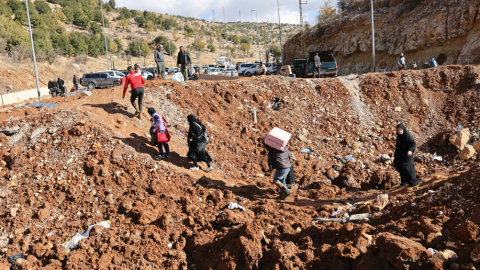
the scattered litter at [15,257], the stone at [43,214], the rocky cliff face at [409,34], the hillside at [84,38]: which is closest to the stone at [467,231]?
the scattered litter at [15,257]

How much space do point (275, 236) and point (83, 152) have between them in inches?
185

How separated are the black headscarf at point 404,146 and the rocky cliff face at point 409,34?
1440 cm

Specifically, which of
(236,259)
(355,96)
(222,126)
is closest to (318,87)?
(355,96)

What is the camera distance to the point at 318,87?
13180mm

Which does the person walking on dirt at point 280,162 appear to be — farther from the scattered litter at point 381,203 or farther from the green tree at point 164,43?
the green tree at point 164,43

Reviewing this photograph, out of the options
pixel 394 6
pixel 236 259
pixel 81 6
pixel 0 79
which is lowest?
pixel 236 259

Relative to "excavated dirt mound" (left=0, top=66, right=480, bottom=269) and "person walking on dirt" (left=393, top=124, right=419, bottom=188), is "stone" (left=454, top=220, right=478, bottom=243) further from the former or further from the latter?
"person walking on dirt" (left=393, top=124, right=419, bottom=188)

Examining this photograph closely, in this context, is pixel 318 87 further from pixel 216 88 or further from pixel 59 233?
pixel 59 233

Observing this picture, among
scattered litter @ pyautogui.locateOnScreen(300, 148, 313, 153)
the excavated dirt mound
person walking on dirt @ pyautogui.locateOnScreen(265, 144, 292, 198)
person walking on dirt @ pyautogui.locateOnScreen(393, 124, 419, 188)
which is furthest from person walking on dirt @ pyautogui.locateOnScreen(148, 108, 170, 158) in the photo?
person walking on dirt @ pyautogui.locateOnScreen(393, 124, 419, 188)

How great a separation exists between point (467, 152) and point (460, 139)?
2.43 feet

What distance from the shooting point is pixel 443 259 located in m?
3.55

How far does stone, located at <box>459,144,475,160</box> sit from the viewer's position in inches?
357

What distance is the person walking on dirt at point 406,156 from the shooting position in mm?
6812

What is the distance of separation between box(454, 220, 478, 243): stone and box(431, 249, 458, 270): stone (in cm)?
30
